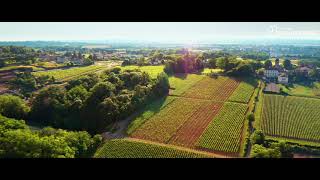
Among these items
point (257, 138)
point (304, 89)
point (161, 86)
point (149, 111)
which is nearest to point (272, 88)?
point (304, 89)

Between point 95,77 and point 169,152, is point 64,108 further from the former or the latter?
point 169,152

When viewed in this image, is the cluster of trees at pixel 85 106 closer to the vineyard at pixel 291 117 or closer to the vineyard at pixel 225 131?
the vineyard at pixel 225 131

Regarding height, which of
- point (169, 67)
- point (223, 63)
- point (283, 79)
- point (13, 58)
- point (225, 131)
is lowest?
point (225, 131)

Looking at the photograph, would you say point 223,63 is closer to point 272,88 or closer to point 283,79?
point 283,79

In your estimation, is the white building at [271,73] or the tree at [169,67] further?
the tree at [169,67]

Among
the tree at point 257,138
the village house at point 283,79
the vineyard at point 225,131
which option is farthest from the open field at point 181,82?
the tree at point 257,138

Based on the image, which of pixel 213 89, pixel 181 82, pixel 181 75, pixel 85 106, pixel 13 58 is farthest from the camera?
pixel 13 58

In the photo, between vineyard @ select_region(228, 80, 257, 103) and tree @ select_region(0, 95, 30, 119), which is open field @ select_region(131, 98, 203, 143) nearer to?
vineyard @ select_region(228, 80, 257, 103)
